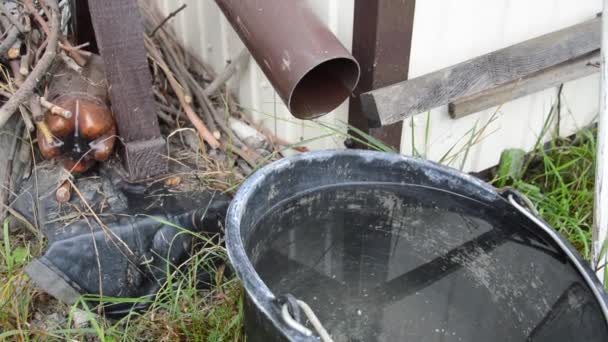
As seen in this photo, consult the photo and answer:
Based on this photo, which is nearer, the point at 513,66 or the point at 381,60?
the point at 381,60

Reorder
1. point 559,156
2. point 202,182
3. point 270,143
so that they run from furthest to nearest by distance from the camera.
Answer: point 559,156, point 270,143, point 202,182

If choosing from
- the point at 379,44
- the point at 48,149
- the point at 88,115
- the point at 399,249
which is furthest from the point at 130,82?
the point at 399,249

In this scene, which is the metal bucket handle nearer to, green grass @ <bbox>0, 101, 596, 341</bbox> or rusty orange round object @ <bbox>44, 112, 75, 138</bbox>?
green grass @ <bbox>0, 101, 596, 341</bbox>

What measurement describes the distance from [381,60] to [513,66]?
0.55 metres

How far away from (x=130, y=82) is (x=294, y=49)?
0.58 m

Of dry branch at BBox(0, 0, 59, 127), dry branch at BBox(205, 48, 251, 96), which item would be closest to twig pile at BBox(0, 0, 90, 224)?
dry branch at BBox(0, 0, 59, 127)

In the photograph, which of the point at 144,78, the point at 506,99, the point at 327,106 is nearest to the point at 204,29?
the point at 144,78

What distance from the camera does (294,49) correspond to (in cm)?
168

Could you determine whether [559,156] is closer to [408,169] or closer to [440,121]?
[440,121]

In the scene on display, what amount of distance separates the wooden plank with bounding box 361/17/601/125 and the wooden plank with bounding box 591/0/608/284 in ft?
1.97

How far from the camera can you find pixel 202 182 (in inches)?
83.1

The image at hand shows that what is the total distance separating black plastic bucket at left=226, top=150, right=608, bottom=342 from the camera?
1506 mm

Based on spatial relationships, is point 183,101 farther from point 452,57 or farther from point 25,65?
point 452,57

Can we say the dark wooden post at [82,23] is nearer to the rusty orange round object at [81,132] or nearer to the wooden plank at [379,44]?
the rusty orange round object at [81,132]
